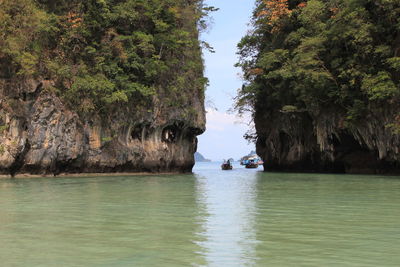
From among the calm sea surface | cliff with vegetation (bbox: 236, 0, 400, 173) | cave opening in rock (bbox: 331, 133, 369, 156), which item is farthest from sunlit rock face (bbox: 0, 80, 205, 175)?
the calm sea surface

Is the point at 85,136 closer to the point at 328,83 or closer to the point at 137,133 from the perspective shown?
the point at 137,133

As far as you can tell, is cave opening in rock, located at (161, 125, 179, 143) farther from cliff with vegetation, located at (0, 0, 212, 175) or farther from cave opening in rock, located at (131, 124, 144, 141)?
cave opening in rock, located at (131, 124, 144, 141)

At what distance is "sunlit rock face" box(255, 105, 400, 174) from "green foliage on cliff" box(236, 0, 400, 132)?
715 millimetres

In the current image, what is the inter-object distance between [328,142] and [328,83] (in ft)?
13.3

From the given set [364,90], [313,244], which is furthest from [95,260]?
[364,90]

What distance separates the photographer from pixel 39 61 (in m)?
23.2

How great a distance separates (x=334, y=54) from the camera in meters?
22.2

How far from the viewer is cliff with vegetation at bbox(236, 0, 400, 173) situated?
66.3ft

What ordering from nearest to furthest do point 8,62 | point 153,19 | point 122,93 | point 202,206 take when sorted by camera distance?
point 202,206 → point 8,62 → point 122,93 → point 153,19

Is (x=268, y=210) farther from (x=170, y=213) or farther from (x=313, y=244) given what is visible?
(x=313, y=244)

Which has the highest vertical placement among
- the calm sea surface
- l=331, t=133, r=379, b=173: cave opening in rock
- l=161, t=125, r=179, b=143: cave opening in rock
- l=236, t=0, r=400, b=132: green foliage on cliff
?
l=236, t=0, r=400, b=132: green foliage on cliff

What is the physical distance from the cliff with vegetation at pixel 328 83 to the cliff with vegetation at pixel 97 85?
197 inches

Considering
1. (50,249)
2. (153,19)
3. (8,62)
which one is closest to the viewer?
(50,249)

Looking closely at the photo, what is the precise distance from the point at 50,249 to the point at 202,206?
4.39 m
